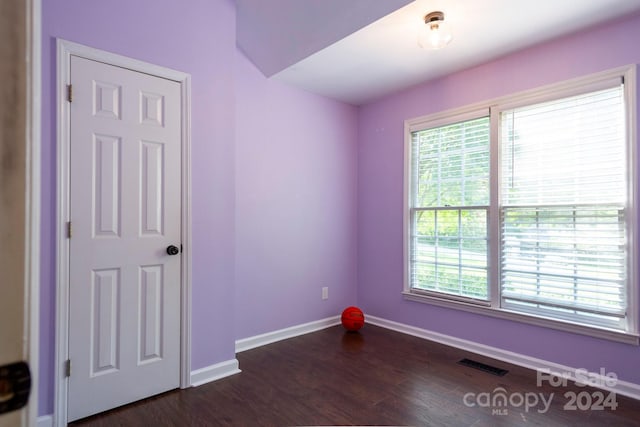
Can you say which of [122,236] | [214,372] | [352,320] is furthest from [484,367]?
[122,236]

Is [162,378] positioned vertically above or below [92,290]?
below

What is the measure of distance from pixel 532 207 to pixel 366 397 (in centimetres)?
196

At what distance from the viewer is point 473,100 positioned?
10.6 feet

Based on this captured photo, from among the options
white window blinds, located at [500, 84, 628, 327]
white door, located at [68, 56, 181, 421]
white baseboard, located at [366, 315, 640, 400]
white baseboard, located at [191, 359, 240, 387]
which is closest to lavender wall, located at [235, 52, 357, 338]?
white baseboard, located at [191, 359, 240, 387]

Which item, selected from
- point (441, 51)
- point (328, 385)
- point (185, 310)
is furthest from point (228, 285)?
point (441, 51)

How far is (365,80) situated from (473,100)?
1.03 meters

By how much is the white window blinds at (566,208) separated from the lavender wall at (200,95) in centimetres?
231

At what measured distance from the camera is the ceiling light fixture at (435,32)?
246 cm

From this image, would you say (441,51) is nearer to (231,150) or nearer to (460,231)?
(460,231)

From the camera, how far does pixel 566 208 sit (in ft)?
8.86

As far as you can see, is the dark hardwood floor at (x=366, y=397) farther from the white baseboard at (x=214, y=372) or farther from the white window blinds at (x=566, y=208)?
the white window blinds at (x=566, y=208)

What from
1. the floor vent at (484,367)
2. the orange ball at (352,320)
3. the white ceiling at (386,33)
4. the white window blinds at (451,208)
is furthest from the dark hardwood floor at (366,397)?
the white ceiling at (386,33)

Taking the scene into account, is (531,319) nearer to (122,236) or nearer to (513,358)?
(513,358)

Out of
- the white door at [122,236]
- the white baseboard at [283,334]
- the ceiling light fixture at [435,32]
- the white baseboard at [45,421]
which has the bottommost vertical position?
the white baseboard at [283,334]
